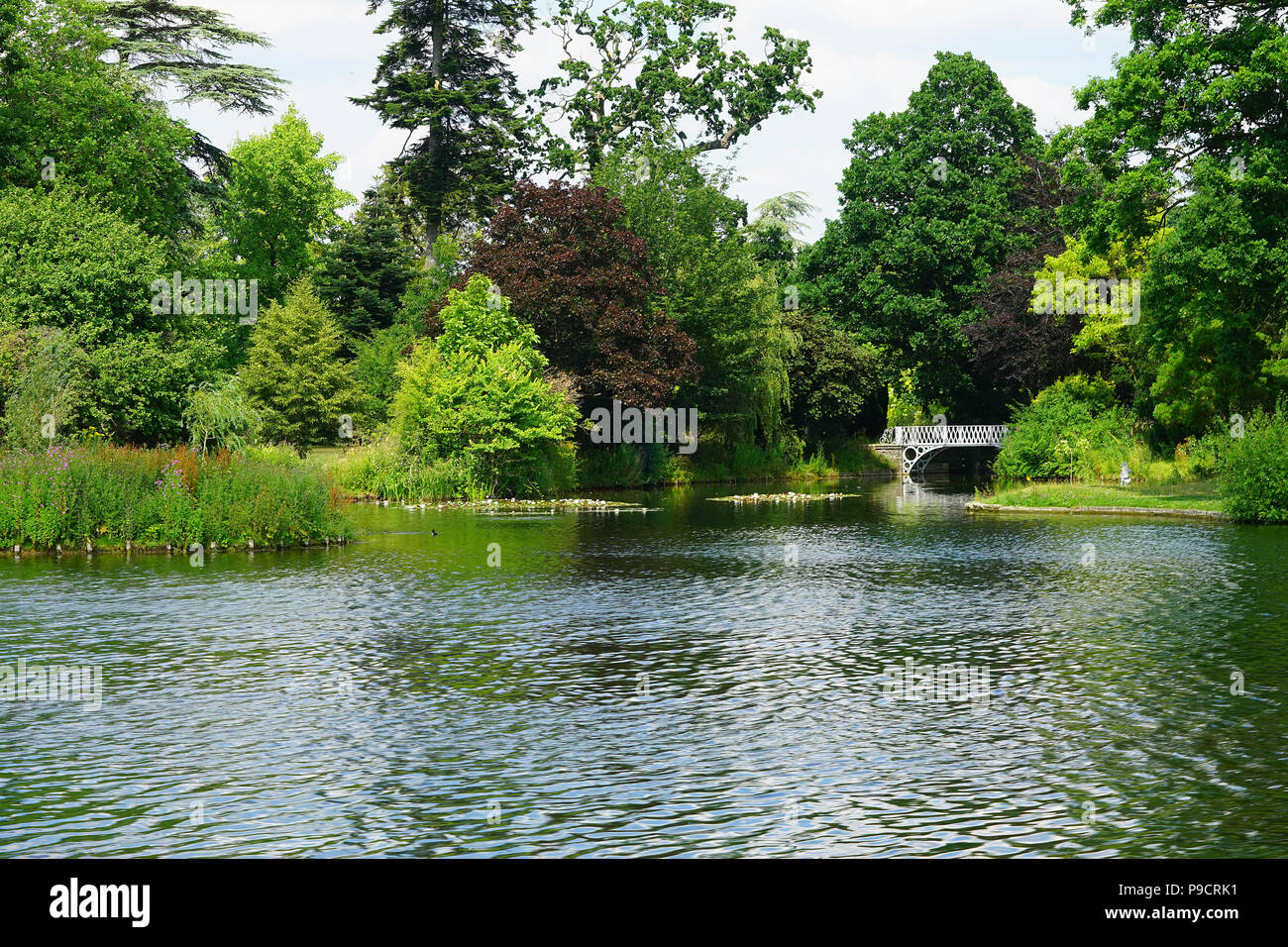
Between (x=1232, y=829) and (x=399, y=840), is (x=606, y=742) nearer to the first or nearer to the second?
(x=399, y=840)

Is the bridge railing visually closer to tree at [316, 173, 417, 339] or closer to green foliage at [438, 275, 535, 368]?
green foliage at [438, 275, 535, 368]

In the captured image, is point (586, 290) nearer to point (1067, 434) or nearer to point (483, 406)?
point (483, 406)

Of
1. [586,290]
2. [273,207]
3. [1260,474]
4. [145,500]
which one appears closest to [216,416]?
[145,500]

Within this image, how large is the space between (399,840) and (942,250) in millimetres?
60239

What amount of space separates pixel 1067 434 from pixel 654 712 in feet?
125

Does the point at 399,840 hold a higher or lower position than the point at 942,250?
lower

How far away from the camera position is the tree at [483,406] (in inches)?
1702

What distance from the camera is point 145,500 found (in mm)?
26172

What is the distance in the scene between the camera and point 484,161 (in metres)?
63.8

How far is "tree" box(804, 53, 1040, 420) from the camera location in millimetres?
63688
